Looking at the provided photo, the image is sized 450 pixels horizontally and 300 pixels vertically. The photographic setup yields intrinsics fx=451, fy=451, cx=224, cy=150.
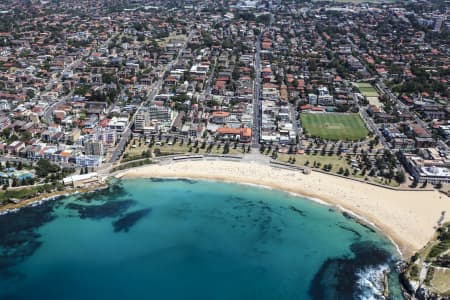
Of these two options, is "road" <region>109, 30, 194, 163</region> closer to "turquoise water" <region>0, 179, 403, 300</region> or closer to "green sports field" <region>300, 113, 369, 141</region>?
"turquoise water" <region>0, 179, 403, 300</region>

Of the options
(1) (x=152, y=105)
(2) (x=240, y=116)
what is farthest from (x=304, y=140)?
(1) (x=152, y=105)

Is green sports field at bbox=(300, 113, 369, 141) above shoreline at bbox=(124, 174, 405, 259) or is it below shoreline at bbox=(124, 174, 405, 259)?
above

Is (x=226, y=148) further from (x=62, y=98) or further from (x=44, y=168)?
→ (x=62, y=98)

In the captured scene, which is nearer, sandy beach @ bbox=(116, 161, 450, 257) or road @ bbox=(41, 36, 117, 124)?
sandy beach @ bbox=(116, 161, 450, 257)

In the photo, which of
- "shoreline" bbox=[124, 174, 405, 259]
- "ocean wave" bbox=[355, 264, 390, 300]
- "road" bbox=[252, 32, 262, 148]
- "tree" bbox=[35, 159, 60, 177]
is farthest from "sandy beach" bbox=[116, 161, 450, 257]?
"road" bbox=[252, 32, 262, 148]

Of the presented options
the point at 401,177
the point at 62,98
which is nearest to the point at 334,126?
the point at 401,177

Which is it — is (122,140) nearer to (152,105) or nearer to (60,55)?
(152,105)
